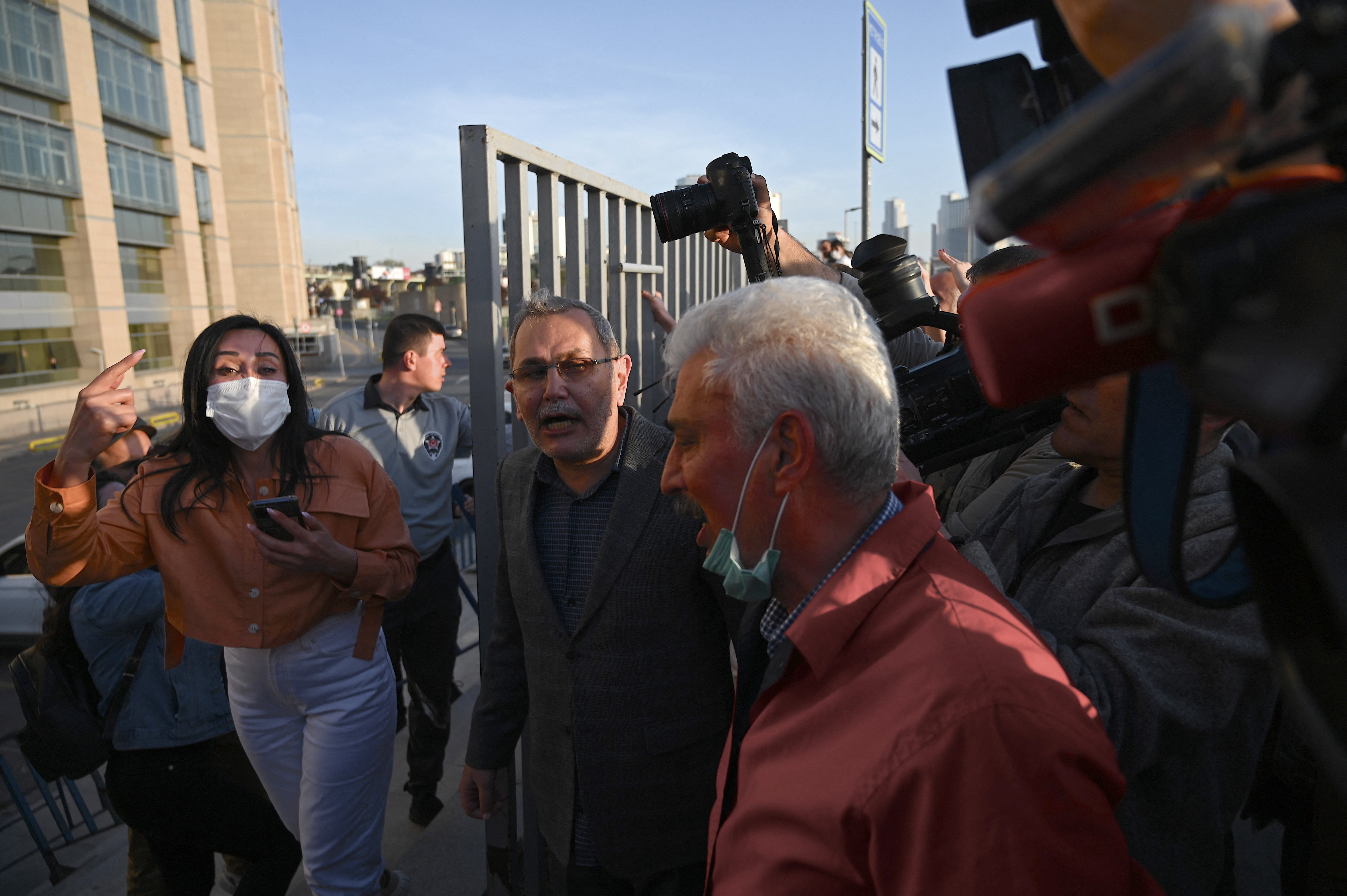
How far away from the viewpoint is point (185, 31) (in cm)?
2983

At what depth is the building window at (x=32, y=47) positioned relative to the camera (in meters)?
20.0

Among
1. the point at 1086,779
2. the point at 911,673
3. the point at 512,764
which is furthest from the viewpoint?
the point at 512,764

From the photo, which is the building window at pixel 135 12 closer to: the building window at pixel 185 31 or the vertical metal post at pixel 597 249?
the building window at pixel 185 31

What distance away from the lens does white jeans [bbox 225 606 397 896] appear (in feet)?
7.88

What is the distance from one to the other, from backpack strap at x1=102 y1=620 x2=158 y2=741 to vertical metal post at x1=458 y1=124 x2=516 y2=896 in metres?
1.12

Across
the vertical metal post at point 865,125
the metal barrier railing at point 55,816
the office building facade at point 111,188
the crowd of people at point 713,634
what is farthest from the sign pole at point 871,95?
the office building facade at point 111,188

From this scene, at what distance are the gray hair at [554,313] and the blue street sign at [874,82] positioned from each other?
3591mm

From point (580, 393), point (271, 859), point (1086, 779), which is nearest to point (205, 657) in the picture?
point (271, 859)

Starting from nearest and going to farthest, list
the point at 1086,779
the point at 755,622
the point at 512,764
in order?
the point at 1086,779 < the point at 755,622 < the point at 512,764

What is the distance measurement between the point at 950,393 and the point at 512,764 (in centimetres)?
169

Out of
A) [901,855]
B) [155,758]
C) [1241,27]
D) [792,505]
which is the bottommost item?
[155,758]

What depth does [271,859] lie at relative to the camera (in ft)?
8.63

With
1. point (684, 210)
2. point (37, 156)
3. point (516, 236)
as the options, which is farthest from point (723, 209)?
point (37, 156)

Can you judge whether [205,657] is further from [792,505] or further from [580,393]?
[792,505]
